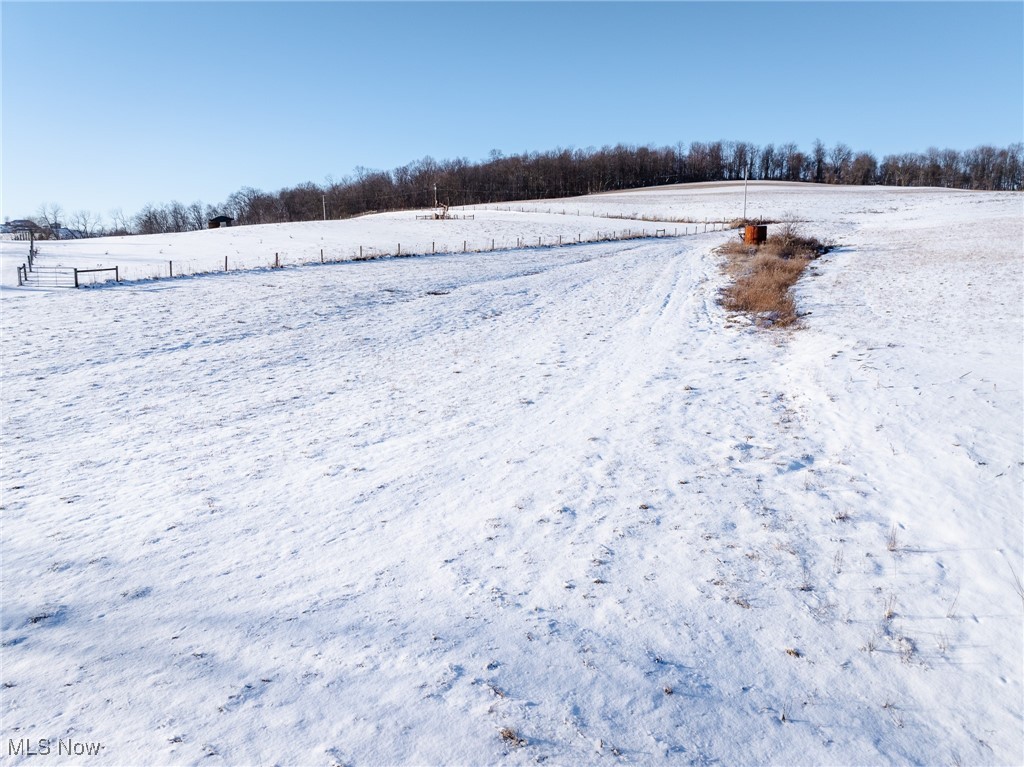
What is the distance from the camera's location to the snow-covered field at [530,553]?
4160 millimetres

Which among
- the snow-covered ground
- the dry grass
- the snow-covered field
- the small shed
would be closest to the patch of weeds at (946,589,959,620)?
the snow-covered field

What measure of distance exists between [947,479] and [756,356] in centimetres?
639

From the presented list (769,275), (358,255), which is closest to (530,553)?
(769,275)

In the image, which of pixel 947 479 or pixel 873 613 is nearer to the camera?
pixel 873 613

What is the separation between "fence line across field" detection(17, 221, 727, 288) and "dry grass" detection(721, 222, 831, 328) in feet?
56.7

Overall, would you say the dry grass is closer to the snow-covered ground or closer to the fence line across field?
the fence line across field

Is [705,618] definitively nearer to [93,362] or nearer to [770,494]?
[770,494]

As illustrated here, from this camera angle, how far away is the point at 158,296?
2392 cm

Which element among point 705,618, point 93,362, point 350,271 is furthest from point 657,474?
point 350,271

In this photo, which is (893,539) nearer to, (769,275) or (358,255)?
(769,275)

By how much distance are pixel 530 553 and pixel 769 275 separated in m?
20.8

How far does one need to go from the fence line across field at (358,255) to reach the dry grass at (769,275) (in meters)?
17.3

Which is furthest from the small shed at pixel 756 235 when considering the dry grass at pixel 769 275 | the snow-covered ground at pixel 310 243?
the snow-covered ground at pixel 310 243

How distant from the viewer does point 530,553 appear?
629 cm
